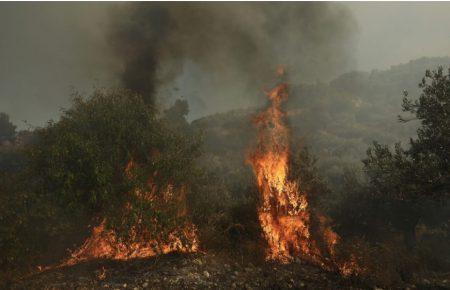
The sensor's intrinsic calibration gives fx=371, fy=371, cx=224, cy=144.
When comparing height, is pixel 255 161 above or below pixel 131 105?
below

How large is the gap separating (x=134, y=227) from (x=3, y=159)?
1416 inches

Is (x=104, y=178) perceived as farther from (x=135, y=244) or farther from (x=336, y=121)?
(x=336, y=121)

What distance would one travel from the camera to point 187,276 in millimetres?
18812

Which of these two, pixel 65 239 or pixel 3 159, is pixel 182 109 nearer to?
pixel 3 159

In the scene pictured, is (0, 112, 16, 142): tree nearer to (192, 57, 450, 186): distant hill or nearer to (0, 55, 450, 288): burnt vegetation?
(192, 57, 450, 186): distant hill

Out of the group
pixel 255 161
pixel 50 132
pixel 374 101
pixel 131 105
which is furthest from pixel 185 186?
pixel 374 101

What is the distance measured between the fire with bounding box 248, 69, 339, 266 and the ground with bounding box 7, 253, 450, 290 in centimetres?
121

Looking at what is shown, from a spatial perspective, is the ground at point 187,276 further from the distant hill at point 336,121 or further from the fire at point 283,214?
the distant hill at point 336,121

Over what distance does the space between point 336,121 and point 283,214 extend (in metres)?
65.8

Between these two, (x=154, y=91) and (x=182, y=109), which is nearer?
(x=154, y=91)

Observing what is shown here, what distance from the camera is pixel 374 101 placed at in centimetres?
9881

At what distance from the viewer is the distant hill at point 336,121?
60809 millimetres

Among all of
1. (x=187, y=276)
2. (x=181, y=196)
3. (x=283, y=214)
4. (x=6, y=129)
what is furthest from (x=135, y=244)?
(x=6, y=129)

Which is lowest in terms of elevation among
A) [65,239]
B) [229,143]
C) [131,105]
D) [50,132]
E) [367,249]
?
[367,249]
